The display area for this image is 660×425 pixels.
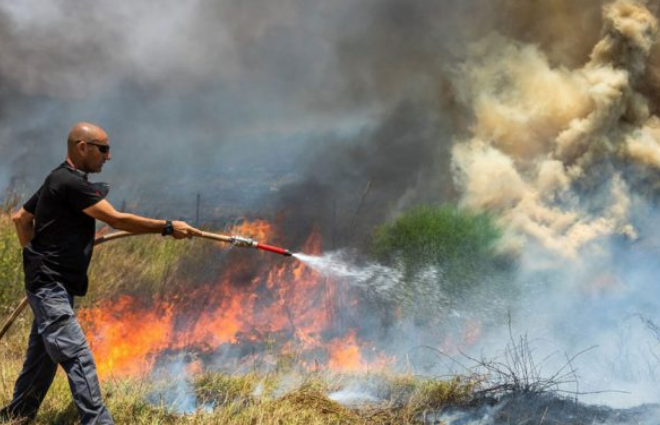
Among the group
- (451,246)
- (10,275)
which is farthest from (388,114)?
(10,275)

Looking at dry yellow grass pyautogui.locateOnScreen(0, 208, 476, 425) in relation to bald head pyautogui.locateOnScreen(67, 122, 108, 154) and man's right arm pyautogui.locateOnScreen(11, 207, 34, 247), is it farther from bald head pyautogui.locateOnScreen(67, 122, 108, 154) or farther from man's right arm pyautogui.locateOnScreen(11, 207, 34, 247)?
bald head pyautogui.locateOnScreen(67, 122, 108, 154)

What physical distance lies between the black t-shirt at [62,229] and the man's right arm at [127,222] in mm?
57

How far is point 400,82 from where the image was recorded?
9133mm

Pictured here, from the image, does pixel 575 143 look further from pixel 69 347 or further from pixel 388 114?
pixel 69 347

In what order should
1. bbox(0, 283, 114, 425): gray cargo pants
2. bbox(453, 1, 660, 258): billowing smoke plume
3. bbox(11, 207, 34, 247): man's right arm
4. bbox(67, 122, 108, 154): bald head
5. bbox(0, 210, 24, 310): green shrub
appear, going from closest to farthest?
bbox(0, 283, 114, 425): gray cargo pants → bbox(67, 122, 108, 154): bald head → bbox(11, 207, 34, 247): man's right arm → bbox(453, 1, 660, 258): billowing smoke plume → bbox(0, 210, 24, 310): green shrub

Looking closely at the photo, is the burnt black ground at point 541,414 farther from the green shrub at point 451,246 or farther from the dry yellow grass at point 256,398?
the green shrub at point 451,246

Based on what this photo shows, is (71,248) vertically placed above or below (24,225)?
below

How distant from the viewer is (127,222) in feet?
13.6

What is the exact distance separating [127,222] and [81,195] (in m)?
0.32

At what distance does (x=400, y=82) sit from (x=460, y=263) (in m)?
3.05

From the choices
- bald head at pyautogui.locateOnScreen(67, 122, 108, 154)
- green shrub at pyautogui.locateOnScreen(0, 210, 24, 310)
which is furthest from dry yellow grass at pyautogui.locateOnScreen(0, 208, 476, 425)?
bald head at pyautogui.locateOnScreen(67, 122, 108, 154)

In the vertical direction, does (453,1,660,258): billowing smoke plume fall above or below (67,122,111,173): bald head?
above

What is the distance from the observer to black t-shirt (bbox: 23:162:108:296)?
4098 mm

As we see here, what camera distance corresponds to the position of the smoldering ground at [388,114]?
7086 mm
